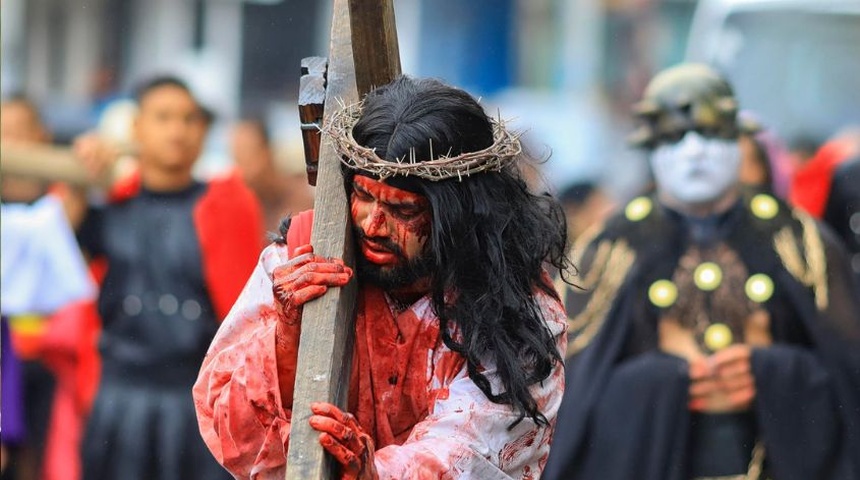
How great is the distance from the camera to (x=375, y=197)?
3.36 metres

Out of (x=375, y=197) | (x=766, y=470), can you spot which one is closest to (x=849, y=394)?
(x=766, y=470)

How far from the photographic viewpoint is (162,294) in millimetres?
7684

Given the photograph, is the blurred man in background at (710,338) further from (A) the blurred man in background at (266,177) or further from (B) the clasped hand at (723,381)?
(A) the blurred man in background at (266,177)

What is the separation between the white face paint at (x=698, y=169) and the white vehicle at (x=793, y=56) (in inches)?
80.0

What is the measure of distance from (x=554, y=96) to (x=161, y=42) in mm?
2240

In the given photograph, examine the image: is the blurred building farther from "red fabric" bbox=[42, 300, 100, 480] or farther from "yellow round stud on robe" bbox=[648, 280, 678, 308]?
"yellow round stud on robe" bbox=[648, 280, 678, 308]

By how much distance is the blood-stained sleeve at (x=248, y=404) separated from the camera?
333 cm

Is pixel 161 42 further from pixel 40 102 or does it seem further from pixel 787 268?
pixel 787 268

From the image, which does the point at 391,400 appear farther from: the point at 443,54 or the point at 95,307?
the point at 443,54

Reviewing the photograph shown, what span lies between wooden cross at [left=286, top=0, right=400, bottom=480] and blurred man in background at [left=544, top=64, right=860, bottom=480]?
10.7ft

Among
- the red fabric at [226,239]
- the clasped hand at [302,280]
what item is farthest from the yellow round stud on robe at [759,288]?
the clasped hand at [302,280]

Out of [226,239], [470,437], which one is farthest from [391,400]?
[226,239]

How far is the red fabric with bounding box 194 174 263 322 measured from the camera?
25.1ft

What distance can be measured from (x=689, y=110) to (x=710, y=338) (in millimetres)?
918
